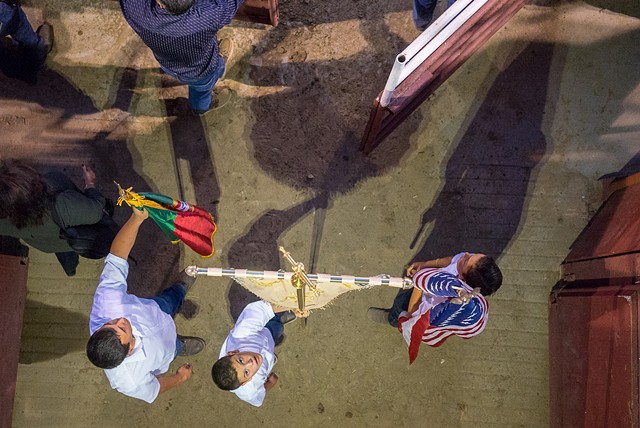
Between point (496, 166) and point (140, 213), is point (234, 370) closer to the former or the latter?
point (140, 213)

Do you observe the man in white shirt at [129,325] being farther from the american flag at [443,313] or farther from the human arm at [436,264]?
the human arm at [436,264]

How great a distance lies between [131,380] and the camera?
3.26 m

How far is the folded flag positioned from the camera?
125 inches

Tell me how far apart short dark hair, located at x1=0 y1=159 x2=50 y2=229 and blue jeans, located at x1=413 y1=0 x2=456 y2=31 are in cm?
326

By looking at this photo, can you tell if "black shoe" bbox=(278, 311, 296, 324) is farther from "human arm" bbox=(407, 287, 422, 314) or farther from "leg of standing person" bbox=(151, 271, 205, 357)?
"human arm" bbox=(407, 287, 422, 314)

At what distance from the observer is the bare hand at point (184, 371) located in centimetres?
406

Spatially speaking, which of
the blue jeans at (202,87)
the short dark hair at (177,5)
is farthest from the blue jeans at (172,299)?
the short dark hair at (177,5)

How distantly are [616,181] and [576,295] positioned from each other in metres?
1.10

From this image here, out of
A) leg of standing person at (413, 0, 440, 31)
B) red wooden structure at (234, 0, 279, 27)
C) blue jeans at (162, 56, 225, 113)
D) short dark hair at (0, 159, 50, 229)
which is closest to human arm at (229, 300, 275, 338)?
short dark hair at (0, 159, 50, 229)


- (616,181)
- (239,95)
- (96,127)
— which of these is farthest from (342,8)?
(616,181)

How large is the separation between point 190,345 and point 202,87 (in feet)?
7.14

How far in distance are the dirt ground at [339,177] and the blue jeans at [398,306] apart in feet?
0.89

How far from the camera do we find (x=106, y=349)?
287 cm

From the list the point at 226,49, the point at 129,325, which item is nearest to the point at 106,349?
the point at 129,325
